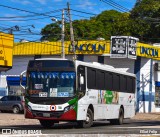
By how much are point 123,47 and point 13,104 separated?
1145 cm

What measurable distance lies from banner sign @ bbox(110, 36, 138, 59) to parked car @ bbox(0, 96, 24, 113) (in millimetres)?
9750

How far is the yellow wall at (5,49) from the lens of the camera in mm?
30016

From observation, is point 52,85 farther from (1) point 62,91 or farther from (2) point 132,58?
(2) point 132,58

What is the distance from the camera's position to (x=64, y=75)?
20.9 m

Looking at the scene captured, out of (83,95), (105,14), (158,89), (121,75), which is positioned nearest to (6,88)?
(158,89)

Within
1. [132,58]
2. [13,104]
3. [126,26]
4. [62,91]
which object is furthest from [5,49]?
[126,26]

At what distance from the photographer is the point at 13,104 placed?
40625mm

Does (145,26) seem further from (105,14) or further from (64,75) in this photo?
(64,75)

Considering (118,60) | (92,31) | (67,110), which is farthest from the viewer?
(92,31)

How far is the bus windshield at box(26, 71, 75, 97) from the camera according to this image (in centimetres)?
2067

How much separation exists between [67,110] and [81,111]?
3.00 feet

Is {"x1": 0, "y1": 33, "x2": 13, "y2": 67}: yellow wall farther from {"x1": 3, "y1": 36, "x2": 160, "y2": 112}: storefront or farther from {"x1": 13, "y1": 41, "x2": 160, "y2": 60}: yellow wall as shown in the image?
{"x1": 13, "y1": 41, "x2": 160, "y2": 60}: yellow wall

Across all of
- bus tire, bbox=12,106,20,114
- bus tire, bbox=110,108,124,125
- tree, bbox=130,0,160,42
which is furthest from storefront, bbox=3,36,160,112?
tree, bbox=130,0,160,42

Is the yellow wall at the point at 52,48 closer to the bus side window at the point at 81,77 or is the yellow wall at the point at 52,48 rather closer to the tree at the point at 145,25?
the tree at the point at 145,25
